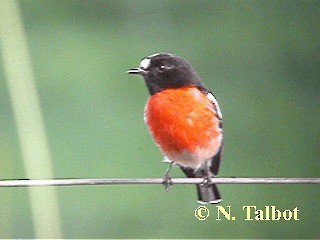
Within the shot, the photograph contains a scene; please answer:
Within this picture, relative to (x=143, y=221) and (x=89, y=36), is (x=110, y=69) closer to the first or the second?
(x=89, y=36)

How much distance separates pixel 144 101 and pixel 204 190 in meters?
0.24

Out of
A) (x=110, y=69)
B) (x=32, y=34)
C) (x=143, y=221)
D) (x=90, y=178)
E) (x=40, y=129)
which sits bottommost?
(x=143, y=221)

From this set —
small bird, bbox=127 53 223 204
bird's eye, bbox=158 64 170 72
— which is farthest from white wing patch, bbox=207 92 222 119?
bird's eye, bbox=158 64 170 72

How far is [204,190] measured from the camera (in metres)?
1.35

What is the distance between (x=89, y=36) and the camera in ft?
4.44

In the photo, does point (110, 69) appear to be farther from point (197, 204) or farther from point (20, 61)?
point (197, 204)

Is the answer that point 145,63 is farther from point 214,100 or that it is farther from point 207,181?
point 207,181

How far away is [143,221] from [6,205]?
0.31m

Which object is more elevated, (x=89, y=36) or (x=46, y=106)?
(x=89, y=36)

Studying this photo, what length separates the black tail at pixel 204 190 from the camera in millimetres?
1347

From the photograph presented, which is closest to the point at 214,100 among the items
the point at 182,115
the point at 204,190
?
the point at 182,115

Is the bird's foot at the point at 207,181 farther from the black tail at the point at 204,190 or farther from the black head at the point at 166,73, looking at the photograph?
the black head at the point at 166,73

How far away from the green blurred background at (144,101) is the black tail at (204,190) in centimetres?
2

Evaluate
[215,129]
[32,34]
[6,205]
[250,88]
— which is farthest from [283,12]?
[6,205]
